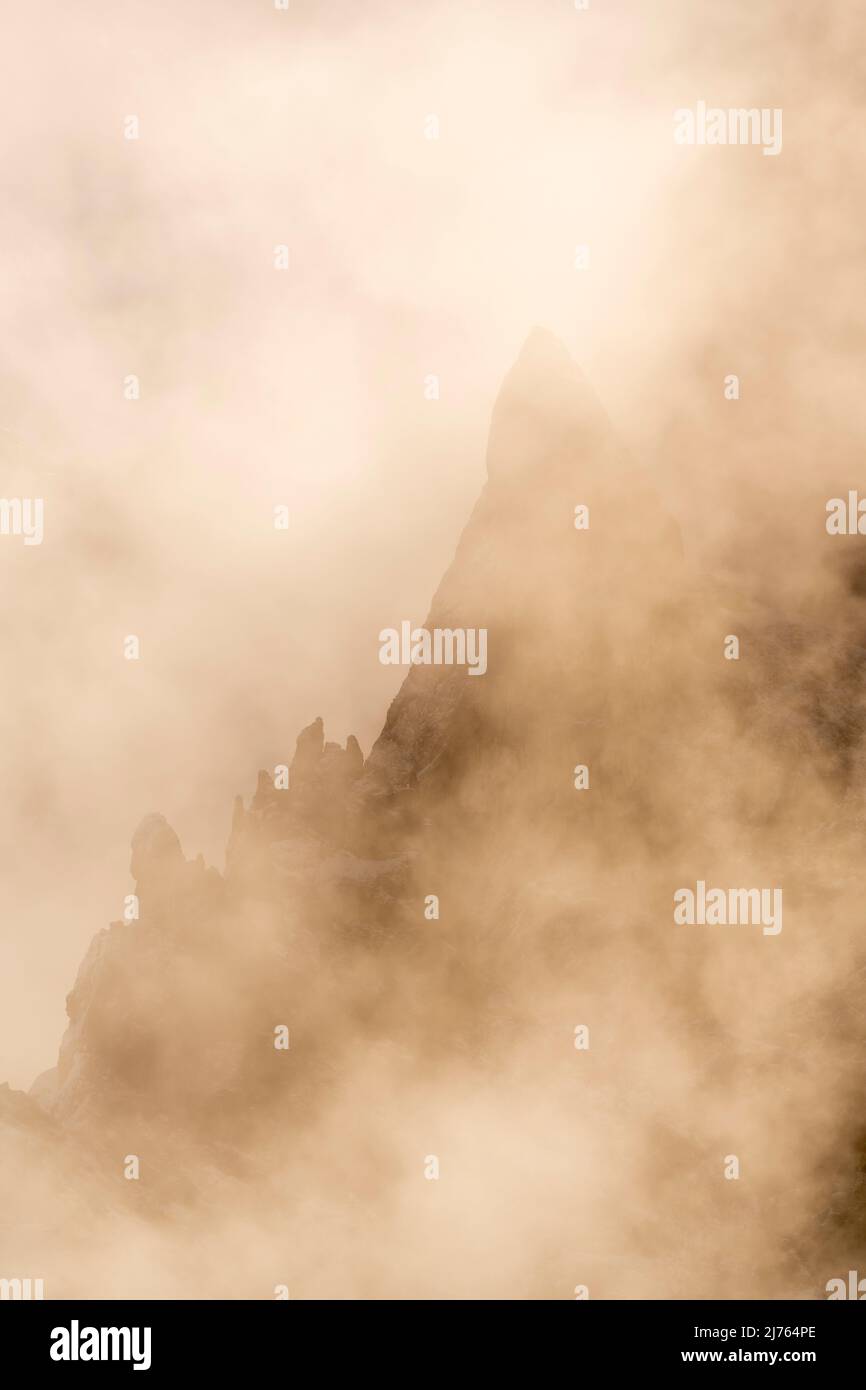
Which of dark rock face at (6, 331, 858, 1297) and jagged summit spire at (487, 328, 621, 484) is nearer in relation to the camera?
dark rock face at (6, 331, 858, 1297)

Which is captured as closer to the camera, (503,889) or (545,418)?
(503,889)

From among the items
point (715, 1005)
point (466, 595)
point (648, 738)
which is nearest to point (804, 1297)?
point (715, 1005)

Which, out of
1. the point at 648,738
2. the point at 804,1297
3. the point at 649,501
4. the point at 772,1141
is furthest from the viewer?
the point at 649,501

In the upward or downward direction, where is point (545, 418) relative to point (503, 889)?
upward

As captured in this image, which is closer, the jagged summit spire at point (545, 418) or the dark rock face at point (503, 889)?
the dark rock face at point (503, 889)

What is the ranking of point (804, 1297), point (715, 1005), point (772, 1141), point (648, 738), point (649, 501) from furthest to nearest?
point (649, 501) → point (648, 738) → point (715, 1005) → point (772, 1141) → point (804, 1297)

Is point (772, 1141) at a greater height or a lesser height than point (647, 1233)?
greater

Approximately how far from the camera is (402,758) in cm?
7688

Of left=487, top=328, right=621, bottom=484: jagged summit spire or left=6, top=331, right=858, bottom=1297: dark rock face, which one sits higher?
left=487, top=328, right=621, bottom=484: jagged summit spire

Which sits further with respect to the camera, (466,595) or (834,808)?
(466,595)

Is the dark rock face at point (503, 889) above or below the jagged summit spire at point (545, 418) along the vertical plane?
below

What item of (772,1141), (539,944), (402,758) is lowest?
(772,1141)

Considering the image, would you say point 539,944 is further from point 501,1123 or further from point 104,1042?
point 104,1042

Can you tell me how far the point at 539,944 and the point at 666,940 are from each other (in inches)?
309
